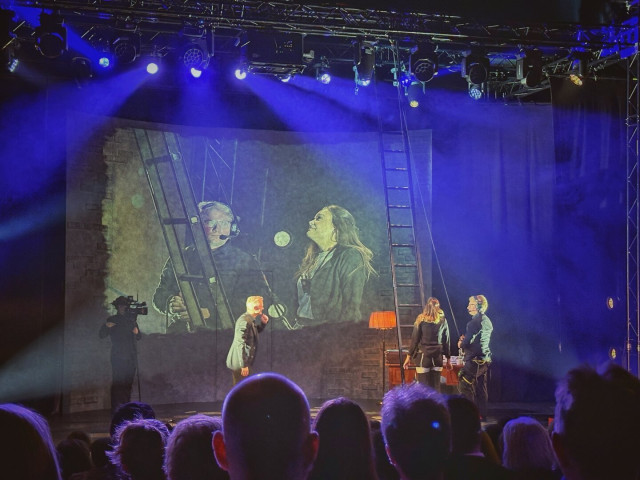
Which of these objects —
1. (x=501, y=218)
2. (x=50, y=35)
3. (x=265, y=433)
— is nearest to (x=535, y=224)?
(x=501, y=218)

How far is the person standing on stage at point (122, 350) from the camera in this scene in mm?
9789

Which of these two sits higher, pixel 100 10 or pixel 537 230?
pixel 100 10

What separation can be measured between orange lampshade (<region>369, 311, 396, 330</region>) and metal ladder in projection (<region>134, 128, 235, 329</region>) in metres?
2.49

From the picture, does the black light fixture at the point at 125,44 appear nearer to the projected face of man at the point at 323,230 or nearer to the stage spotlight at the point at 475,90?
the stage spotlight at the point at 475,90

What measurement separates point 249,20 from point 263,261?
4.88 meters

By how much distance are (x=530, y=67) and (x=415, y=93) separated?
2.54 meters

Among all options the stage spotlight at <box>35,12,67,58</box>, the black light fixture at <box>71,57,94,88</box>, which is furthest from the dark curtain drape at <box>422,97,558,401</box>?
the stage spotlight at <box>35,12,67,58</box>

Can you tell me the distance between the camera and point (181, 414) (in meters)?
10.3

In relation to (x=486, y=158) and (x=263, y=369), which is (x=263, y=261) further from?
(x=486, y=158)

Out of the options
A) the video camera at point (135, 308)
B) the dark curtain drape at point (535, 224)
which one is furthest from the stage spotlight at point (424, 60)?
the video camera at point (135, 308)

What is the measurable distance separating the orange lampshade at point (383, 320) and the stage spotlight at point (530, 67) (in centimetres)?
418

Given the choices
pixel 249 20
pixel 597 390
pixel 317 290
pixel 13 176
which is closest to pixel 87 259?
pixel 13 176

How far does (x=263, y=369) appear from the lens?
39.6ft

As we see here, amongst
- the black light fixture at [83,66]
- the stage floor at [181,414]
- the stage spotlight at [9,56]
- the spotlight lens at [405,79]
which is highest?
the black light fixture at [83,66]
